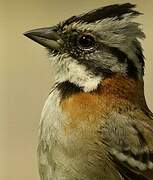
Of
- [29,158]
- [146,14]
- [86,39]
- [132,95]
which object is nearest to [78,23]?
[86,39]

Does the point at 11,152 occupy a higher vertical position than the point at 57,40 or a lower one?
lower

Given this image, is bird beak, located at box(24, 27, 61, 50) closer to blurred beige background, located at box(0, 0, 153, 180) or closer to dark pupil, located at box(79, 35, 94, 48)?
dark pupil, located at box(79, 35, 94, 48)

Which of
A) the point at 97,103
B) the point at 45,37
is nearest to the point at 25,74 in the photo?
the point at 45,37

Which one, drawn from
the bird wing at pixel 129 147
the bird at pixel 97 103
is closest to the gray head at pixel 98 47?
the bird at pixel 97 103

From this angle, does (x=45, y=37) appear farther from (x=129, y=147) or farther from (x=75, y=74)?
(x=129, y=147)

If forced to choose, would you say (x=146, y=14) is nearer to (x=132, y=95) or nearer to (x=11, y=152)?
(x=11, y=152)

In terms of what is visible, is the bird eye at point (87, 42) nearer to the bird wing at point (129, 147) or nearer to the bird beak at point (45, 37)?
the bird beak at point (45, 37)
